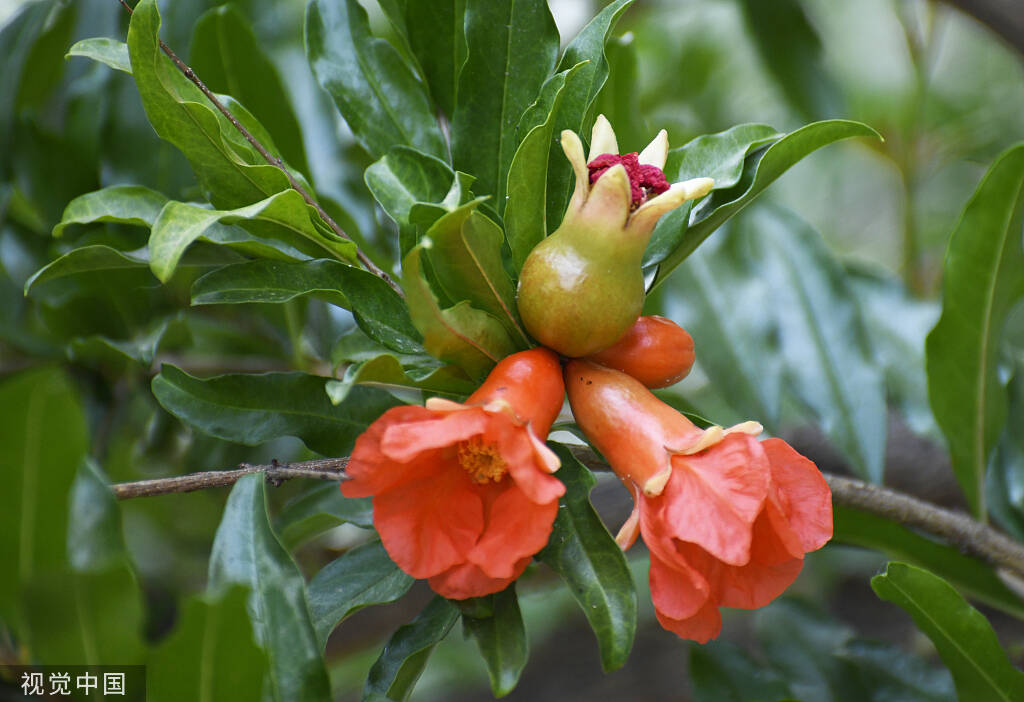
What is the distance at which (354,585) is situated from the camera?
860 millimetres

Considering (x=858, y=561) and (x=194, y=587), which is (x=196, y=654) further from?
(x=858, y=561)

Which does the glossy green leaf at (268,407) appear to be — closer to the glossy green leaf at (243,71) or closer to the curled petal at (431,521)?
the curled petal at (431,521)

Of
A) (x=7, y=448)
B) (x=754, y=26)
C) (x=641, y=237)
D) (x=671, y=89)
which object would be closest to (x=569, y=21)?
(x=671, y=89)

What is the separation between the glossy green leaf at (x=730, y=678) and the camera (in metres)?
1.13

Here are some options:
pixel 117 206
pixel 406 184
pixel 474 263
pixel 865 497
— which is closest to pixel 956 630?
pixel 865 497

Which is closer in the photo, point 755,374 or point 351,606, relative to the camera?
point 351,606

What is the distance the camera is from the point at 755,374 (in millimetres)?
1333

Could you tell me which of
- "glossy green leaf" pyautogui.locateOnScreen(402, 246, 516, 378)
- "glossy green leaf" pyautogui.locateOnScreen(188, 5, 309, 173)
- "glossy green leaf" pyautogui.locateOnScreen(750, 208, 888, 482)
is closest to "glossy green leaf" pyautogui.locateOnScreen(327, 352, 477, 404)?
"glossy green leaf" pyautogui.locateOnScreen(402, 246, 516, 378)

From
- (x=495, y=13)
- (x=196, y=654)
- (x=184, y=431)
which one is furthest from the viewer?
(x=184, y=431)

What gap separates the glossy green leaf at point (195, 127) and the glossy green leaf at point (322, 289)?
3.1 inches

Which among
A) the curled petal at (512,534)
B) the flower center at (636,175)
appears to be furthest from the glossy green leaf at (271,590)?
the flower center at (636,175)

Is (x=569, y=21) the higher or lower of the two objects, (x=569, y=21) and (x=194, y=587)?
the higher

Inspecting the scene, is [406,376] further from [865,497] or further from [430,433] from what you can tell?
[865,497]

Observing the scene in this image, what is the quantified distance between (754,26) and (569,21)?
0.94 metres
